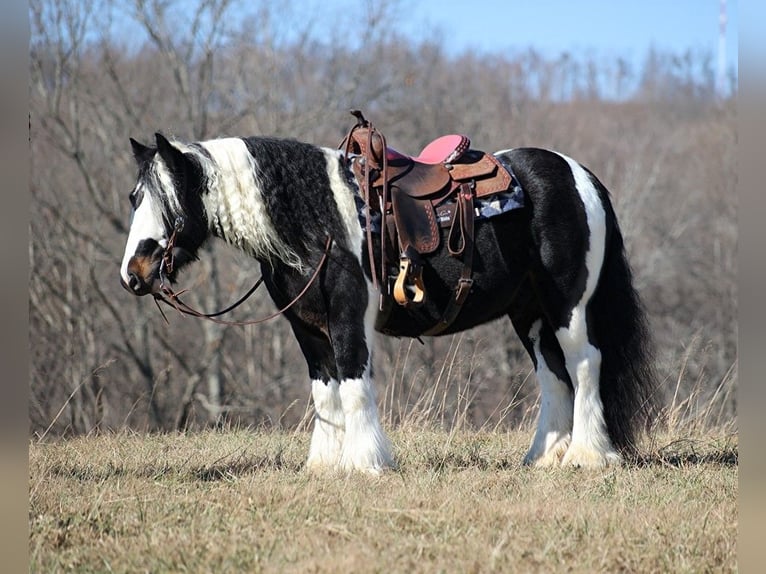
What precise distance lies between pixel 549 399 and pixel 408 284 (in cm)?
132

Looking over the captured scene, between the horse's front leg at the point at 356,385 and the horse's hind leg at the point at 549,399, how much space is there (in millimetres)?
1109

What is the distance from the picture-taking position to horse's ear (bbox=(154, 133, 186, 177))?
4.96m

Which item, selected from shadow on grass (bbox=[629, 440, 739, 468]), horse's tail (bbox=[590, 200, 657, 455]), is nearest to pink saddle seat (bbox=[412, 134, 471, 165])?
horse's tail (bbox=[590, 200, 657, 455])

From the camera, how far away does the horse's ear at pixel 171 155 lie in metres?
4.96

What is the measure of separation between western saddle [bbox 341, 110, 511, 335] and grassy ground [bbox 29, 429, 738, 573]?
40.6 inches

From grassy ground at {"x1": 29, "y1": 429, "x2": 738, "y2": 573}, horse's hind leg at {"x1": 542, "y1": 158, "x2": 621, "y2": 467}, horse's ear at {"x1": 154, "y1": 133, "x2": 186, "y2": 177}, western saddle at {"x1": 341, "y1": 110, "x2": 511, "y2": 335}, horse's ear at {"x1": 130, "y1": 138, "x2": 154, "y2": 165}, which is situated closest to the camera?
grassy ground at {"x1": 29, "y1": 429, "x2": 738, "y2": 573}

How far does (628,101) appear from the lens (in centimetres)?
3388

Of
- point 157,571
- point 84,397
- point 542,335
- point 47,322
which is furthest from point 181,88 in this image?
point 157,571

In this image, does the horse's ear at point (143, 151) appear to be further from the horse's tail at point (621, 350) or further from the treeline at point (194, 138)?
the treeline at point (194, 138)

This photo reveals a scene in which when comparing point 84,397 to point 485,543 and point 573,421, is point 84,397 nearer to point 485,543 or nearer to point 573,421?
point 573,421

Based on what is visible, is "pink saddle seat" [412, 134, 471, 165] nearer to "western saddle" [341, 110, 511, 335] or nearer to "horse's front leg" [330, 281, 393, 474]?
"western saddle" [341, 110, 511, 335]

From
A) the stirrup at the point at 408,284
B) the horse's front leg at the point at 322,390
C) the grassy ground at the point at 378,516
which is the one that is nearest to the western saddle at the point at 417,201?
the stirrup at the point at 408,284

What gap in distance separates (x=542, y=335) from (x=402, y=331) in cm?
98

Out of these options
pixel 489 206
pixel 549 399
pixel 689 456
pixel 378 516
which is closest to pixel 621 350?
pixel 549 399
